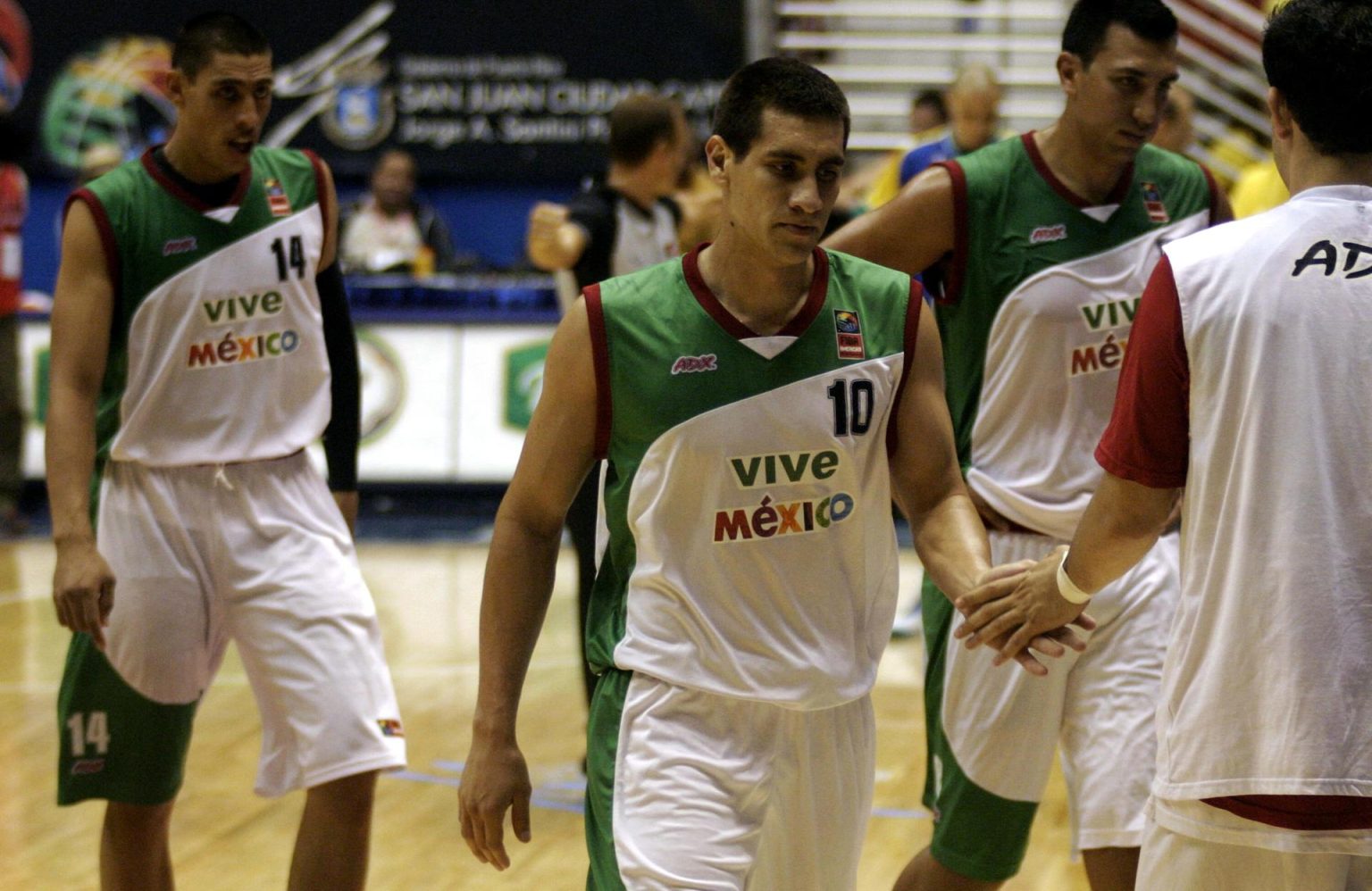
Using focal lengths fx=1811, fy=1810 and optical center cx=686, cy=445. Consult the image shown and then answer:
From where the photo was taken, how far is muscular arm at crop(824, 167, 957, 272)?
420cm

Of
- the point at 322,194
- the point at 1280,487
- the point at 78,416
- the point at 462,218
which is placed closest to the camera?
the point at 1280,487

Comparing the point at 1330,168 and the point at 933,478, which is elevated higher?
the point at 1330,168

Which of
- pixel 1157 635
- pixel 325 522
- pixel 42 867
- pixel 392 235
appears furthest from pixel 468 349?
pixel 1157 635

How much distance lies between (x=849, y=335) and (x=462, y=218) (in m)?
13.2

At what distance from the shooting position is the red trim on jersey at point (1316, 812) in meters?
2.66

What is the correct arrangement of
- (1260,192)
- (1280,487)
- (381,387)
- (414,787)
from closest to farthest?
(1280,487) → (414,787) → (1260,192) → (381,387)

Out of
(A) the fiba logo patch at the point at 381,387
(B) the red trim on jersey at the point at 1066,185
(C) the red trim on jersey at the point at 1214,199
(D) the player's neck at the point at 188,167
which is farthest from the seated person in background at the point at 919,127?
(D) the player's neck at the point at 188,167

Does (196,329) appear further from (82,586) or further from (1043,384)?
(1043,384)

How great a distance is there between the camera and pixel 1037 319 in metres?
4.14

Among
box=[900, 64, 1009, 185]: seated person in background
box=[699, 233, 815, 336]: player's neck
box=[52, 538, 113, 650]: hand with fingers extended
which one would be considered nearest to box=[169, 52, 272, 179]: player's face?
box=[52, 538, 113, 650]: hand with fingers extended

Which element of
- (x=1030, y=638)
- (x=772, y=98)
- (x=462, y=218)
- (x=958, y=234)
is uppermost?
(x=772, y=98)

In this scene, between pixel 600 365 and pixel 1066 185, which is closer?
pixel 600 365

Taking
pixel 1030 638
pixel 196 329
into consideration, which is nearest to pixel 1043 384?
pixel 1030 638

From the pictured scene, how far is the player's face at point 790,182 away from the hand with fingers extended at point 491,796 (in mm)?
967
